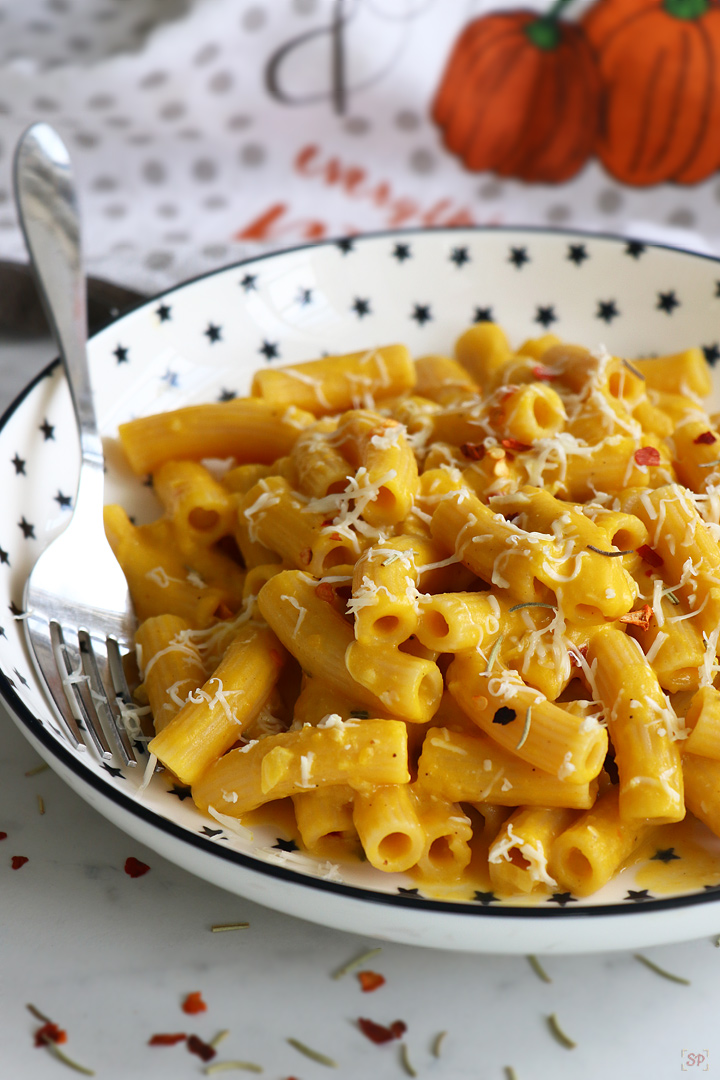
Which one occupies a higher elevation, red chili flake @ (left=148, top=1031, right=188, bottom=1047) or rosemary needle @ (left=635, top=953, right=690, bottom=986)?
red chili flake @ (left=148, top=1031, right=188, bottom=1047)

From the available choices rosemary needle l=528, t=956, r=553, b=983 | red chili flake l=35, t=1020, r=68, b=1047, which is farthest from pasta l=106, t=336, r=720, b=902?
red chili flake l=35, t=1020, r=68, b=1047

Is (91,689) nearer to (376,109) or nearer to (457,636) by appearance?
(457,636)

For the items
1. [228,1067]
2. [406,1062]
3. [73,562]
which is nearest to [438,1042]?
[406,1062]

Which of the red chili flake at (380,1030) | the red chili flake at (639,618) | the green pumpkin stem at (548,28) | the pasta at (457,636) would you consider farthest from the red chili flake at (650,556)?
the green pumpkin stem at (548,28)

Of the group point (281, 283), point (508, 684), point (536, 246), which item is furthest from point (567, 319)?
point (508, 684)

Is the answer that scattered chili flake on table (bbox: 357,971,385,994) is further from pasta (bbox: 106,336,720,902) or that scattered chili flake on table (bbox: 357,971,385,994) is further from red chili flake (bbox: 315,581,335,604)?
red chili flake (bbox: 315,581,335,604)

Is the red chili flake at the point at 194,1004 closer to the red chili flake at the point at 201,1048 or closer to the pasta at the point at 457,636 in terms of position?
the red chili flake at the point at 201,1048
